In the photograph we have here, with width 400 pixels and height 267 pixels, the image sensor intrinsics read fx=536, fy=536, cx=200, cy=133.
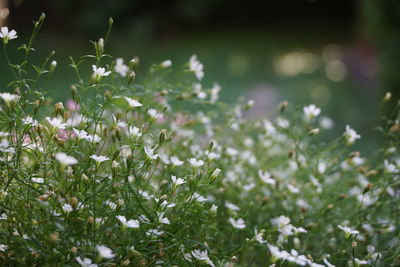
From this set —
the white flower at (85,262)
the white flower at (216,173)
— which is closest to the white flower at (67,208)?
the white flower at (85,262)

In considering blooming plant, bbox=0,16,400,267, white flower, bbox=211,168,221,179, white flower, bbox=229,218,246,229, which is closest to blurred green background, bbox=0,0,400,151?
blooming plant, bbox=0,16,400,267

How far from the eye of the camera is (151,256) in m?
1.20

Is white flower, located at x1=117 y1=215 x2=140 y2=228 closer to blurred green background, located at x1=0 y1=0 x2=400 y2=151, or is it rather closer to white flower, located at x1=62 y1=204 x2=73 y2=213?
white flower, located at x1=62 y1=204 x2=73 y2=213

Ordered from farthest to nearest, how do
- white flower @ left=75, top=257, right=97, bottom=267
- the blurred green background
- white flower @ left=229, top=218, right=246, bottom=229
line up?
the blurred green background
white flower @ left=229, top=218, right=246, bottom=229
white flower @ left=75, top=257, right=97, bottom=267

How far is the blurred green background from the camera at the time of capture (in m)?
4.95

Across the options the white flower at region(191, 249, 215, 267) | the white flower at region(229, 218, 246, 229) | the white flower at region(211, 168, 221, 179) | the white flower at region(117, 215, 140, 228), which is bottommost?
the white flower at region(191, 249, 215, 267)

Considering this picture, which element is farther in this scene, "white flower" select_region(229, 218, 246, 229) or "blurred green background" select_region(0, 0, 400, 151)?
"blurred green background" select_region(0, 0, 400, 151)

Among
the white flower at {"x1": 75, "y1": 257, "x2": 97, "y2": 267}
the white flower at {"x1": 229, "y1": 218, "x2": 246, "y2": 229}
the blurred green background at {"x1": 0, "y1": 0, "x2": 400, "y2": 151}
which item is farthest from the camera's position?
the blurred green background at {"x1": 0, "y1": 0, "x2": 400, "y2": 151}

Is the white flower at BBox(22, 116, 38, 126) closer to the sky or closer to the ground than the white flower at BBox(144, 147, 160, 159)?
closer to the sky

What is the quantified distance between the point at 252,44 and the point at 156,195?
6.63 metres

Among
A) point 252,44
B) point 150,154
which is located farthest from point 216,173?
point 252,44

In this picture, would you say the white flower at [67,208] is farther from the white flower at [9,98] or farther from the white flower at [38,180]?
the white flower at [9,98]

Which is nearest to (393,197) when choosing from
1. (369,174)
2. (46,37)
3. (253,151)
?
(369,174)

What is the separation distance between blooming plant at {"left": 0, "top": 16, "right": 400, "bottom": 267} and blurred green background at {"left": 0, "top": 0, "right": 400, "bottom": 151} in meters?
2.03
